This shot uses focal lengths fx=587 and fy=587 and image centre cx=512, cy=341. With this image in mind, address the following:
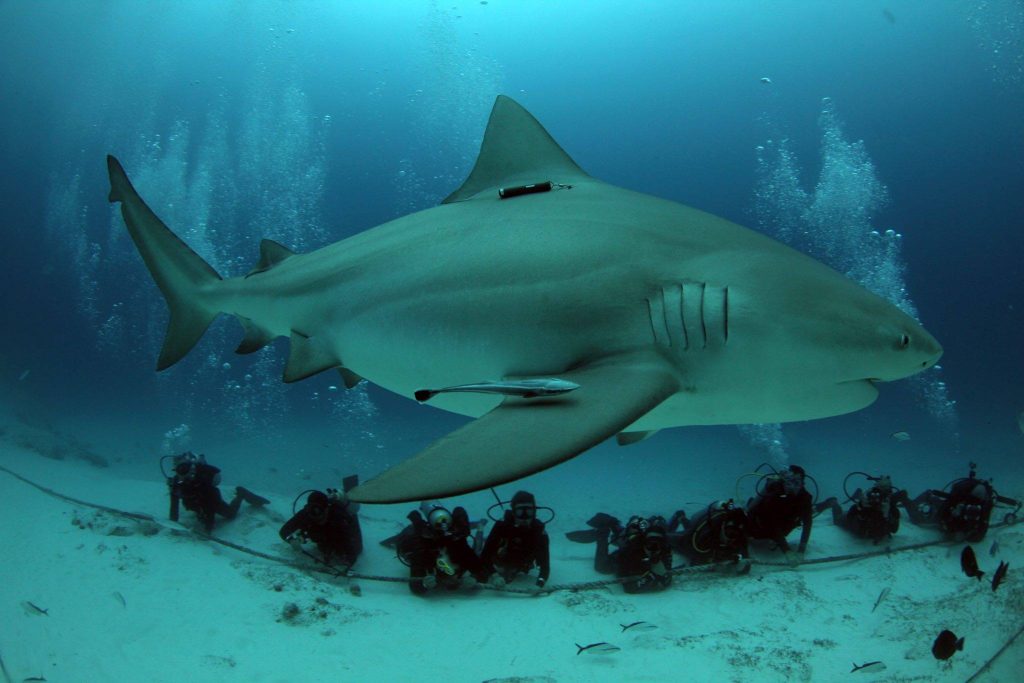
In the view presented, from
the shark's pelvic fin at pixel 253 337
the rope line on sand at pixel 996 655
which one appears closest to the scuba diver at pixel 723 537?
the rope line on sand at pixel 996 655

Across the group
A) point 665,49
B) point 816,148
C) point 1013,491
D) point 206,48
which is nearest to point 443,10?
point 206,48

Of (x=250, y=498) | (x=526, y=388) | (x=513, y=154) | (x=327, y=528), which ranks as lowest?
(x=327, y=528)

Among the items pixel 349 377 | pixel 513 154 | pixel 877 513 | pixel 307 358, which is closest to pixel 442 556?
pixel 349 377

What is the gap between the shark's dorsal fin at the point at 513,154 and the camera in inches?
122

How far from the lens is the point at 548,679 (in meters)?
4.13

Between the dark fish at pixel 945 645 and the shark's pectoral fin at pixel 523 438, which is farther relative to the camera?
the dark fish at pixel 945 645

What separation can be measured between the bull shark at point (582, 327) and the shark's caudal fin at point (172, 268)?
1127 mm

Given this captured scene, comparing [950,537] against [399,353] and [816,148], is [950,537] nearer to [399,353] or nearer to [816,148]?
[399,353]

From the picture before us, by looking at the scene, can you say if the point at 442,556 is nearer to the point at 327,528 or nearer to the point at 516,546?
the point at 516,546

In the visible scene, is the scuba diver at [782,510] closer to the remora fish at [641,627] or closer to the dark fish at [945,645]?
the remora fish at [641,627]

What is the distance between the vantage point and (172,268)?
3.68 meters

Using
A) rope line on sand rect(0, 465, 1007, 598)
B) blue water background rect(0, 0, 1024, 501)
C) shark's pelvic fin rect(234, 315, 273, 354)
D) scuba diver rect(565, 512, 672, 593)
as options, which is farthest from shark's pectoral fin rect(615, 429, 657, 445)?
blue water background rect(0, 0, 1024, 501)

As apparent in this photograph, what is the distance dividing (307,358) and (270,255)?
948 mm

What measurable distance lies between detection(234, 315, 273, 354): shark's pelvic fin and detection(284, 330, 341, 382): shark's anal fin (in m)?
0.43
